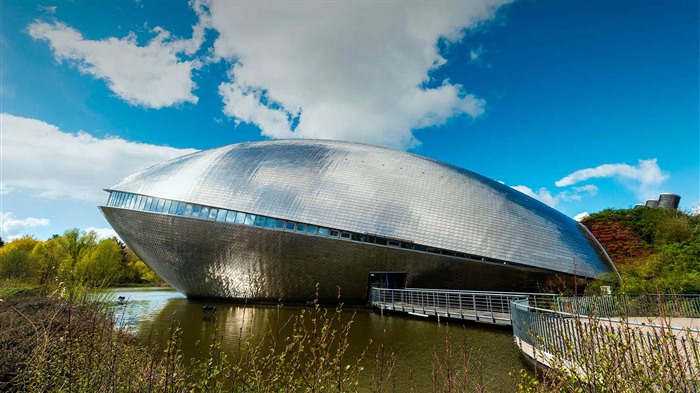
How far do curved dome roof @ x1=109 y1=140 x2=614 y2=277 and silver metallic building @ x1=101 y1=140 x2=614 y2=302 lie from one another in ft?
0.27

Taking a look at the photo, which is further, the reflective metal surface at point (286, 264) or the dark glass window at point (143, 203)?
the dark glass window at point (143, 203)

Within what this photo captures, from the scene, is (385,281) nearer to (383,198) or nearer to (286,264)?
(383,198)

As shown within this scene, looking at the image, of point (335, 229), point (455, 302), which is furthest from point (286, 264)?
point (455, 302)

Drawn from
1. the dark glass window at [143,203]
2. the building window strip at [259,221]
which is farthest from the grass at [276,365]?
the dark glass window at [143,203]

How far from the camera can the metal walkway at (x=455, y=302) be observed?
1673 centimetres

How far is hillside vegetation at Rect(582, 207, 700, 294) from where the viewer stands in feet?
61.5

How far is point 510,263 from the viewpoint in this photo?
903 inches

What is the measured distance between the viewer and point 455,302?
21.9m

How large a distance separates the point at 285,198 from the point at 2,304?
16.2 meters

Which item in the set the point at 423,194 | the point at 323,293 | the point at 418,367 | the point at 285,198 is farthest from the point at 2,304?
the point at 423,194

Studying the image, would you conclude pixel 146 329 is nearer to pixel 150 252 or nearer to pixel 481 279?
pixel 150 252

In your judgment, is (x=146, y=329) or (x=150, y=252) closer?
(x=146, y=329)

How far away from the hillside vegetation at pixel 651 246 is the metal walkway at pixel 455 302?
5.14 m

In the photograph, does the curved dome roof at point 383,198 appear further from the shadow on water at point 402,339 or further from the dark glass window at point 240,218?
the shadow on water at point 402,339
